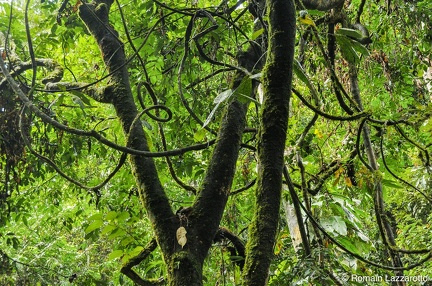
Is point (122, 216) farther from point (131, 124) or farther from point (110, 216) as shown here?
point (131, 124)

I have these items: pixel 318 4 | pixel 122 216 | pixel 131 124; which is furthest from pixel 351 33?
pixel 122 216

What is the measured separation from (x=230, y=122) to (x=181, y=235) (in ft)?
1.38

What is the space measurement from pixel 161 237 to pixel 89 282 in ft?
7.19

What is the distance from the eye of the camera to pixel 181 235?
1.12m

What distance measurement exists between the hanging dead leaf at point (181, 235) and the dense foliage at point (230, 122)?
0.15 feet

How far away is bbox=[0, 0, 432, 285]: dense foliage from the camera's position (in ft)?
4.22

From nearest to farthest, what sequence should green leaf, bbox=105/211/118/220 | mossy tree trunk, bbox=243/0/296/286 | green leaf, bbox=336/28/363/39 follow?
mossy tree trunk, bbox=243/0/296/286, green leaf, bbox=336/28/363/39, green leaf, bbox=105/211/118/220

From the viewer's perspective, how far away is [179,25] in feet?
9.34

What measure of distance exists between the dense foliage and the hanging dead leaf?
5 cm

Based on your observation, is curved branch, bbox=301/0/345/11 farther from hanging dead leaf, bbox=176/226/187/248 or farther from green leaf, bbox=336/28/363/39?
hanging dead leaf, bbox=176/226/187/248

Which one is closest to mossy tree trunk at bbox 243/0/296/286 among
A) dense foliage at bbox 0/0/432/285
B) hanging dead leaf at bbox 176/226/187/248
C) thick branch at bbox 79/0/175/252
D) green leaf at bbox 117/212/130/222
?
dense foliage at bbox 0/0/432/285

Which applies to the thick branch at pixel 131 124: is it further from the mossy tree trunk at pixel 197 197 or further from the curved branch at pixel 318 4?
the curved branch at pixel 318 4

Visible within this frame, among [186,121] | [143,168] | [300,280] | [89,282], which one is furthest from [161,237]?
[89,282]

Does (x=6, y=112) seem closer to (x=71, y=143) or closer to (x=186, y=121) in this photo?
(x=71, y=143)
